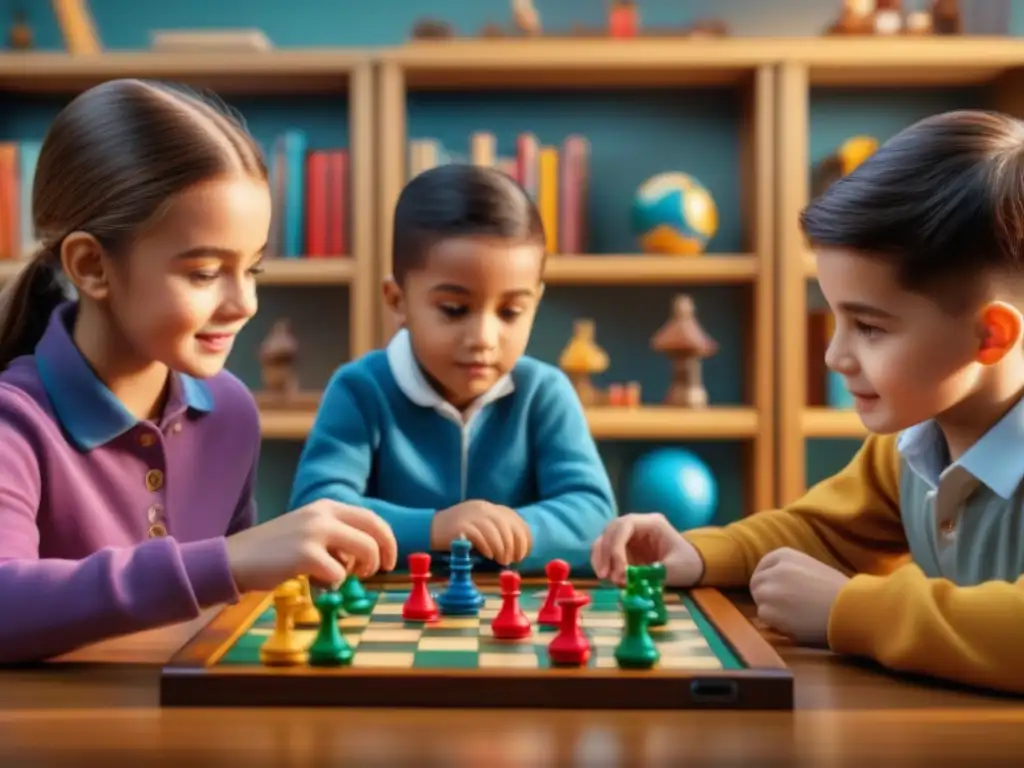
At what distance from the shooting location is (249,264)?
1.24 m

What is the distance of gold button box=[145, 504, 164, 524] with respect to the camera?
1345 mm

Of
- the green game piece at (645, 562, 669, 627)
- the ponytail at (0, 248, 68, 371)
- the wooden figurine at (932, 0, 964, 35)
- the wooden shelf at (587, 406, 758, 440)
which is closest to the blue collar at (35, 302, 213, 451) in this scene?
the ponytail at (0, 248, 68, 371)

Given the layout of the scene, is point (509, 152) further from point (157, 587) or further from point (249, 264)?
point (157, 587)

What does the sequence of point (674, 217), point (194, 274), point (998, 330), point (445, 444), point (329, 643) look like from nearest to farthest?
point (329, 643)
point (998, 330)
point (194, 274)
point (445, 444)
point (674, 217)

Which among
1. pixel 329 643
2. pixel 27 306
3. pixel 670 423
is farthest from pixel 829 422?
pixel 329 643

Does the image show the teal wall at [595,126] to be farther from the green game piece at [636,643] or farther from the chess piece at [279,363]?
the green game piece at [636,643]

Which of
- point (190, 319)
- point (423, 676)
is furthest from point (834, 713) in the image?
point (190, 319)

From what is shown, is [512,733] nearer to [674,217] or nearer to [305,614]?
[305,614]

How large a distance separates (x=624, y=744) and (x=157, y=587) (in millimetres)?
403

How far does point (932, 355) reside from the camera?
3.48ft

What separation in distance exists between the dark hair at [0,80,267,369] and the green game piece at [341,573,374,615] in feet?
1.32

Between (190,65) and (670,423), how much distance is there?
161 cm

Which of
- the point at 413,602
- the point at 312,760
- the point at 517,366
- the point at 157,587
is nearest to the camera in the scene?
the point at 312,760

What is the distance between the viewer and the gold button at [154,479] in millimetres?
1333
